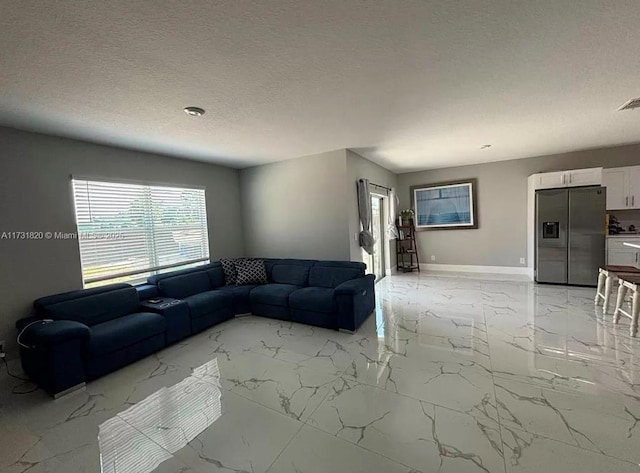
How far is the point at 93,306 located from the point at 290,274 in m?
2.53

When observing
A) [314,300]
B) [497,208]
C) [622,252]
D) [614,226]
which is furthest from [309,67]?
[614,226]

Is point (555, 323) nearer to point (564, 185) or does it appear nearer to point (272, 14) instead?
point (564, 185)

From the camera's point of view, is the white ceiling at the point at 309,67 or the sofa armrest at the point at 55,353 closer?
the white ceiling at the point at 309,67

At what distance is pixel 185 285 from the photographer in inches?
157

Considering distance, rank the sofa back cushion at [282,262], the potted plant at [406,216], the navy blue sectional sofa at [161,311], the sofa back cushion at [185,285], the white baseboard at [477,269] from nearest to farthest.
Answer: the navy blue sectional sofa at [161,311], the sofa back cushion at [185,285], the sofa back cushion at [282,262], the white baseboard at [477,269], the potted plant at [406,216]

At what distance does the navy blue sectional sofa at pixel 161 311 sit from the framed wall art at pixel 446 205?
3517mm

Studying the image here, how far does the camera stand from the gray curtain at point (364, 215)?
4.61 m

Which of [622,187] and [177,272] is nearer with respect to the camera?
[177,272]

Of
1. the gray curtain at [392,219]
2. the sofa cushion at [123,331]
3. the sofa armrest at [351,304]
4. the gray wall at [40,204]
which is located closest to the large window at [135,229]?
the gray wall at [40,204]

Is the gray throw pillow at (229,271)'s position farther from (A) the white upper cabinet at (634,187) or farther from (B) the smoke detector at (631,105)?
(A) the white upper cabinet at (634,187)

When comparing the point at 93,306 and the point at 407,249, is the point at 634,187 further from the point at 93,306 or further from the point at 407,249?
the point at 93,306

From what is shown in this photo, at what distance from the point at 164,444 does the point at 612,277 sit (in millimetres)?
5234

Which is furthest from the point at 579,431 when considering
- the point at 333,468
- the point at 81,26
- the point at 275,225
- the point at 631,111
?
the point at 275,225

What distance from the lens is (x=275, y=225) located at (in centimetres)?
506
